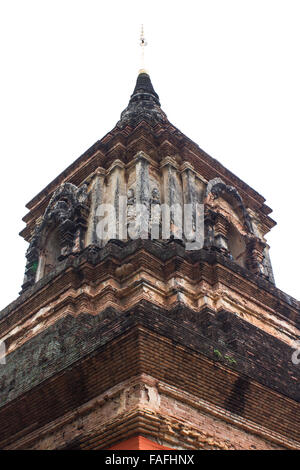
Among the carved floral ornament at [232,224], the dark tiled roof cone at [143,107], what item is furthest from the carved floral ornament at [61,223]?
the carved floral ornament at [232,224]

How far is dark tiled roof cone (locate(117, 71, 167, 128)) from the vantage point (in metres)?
12.5

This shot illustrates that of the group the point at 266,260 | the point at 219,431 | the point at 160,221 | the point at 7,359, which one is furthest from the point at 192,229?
the point at 219,431

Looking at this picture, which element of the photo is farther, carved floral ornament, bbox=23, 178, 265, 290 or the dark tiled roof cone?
the dark tiled roof cone

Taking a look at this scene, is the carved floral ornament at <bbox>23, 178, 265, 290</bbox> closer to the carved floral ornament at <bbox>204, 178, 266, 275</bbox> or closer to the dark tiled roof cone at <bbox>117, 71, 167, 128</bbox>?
the carved floral ornament at <bbox>204, 178, 266, 275</bbox>

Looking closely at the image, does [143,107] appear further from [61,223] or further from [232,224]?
[61,223]

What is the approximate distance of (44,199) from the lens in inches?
501

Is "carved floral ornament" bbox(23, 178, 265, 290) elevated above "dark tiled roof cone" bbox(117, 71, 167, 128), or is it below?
below

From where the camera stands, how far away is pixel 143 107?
46.1ft

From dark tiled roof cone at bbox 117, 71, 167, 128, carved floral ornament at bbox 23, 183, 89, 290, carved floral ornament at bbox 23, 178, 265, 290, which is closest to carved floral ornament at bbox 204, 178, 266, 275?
carved floral ornament at bbox 23, 178, 265, 290

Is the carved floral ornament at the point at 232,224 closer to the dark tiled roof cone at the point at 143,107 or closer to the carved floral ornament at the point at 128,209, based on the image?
the carved floral ornament at the point at 128,209

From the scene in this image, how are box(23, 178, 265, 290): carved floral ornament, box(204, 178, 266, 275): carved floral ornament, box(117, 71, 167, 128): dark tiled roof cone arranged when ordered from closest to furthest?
box(23, 178, 265, 290): carved floral ornament, box(204, 178, 266, 275): carved floral ornament, box(117, 71, 167, 128): dark tiled roof cone

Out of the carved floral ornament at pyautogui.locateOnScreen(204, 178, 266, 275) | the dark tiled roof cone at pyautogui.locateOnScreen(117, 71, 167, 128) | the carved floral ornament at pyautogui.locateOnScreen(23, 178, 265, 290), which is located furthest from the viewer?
the dark tiled roof cone at pyautogui.locateOnScreen(117, 71, 167, 128)

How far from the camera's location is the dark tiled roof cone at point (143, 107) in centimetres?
1251

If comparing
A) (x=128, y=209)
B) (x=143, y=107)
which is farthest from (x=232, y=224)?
(x=143, y=107)
